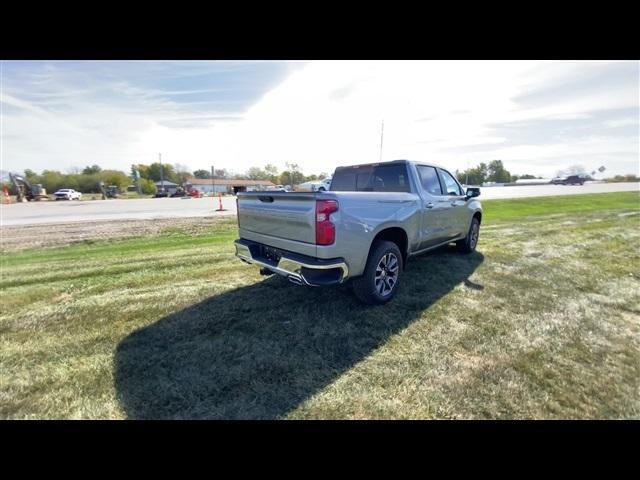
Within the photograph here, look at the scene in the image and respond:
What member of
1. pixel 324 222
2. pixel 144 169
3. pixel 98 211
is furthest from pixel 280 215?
pixel 144 169

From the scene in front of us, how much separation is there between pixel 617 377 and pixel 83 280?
280 inches

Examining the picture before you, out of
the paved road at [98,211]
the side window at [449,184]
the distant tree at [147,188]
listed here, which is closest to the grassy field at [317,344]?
the side window at [449,184]

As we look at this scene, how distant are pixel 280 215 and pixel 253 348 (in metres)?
1.50

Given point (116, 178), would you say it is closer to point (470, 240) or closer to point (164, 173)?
point (164, 173)

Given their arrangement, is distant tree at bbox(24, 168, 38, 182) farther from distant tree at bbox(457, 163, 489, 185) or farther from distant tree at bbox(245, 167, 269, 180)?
distant tree at bbox(457, 163, 489, 185)

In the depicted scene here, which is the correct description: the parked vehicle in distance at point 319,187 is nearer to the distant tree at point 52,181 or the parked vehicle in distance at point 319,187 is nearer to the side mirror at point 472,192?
the side mirror at point 472,192

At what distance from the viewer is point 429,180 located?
487 cm

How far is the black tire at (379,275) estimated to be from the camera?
11.8 ft
